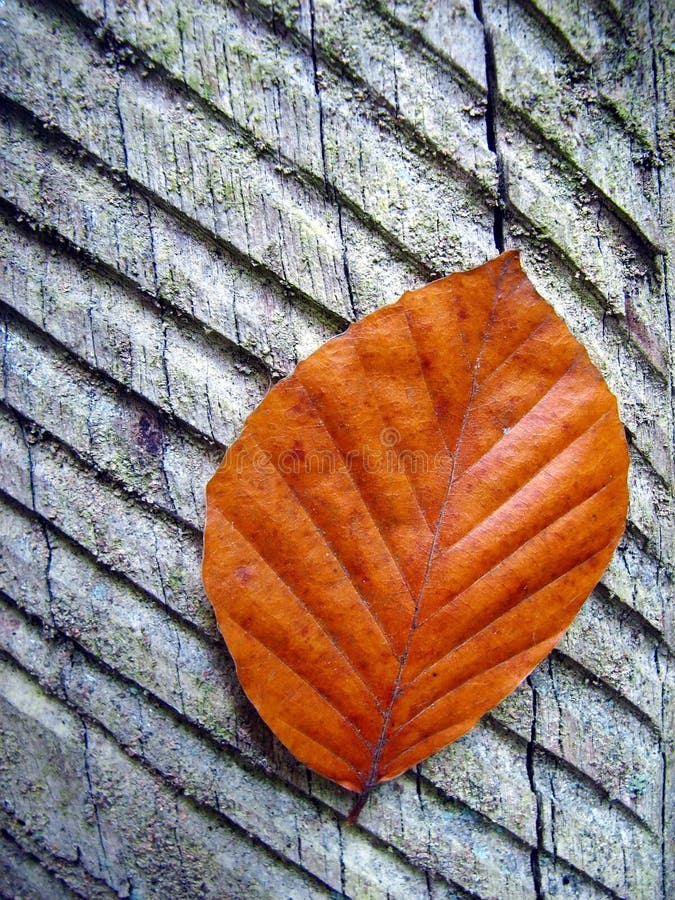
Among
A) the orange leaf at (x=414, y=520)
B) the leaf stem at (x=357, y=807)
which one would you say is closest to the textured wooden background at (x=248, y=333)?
the leaf stem at (x=357, y=807)

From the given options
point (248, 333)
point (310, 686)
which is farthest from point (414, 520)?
point (248, 333)

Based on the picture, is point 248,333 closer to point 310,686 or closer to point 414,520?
point 414,520

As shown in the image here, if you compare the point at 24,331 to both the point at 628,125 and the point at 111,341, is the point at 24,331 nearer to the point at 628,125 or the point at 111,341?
the point at 111,341

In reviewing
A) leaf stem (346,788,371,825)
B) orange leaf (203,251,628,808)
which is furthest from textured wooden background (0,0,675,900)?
orange leaf (203,251,628,808)

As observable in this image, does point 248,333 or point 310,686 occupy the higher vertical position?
point 248,333

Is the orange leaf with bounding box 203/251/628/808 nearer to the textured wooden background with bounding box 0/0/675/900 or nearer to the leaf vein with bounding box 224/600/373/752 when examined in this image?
the leaf vein with bounding box 224/600/373/752

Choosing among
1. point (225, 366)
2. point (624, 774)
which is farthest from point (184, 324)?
point (624, 774)
